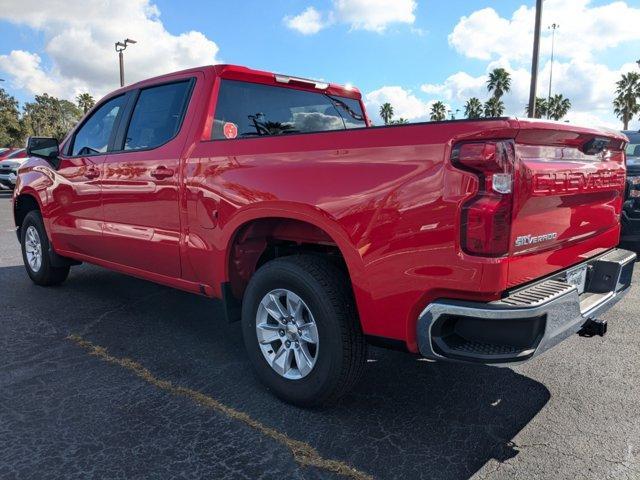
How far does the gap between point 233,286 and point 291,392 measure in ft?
2.69

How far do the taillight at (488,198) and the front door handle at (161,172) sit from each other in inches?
82.5

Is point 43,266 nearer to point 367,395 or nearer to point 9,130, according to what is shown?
point 367,395

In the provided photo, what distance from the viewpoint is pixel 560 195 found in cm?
248

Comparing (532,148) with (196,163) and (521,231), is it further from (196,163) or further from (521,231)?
(196,163)

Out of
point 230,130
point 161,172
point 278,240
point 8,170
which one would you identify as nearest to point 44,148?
point 161,172

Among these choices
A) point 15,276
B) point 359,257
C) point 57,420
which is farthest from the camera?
point 15,276

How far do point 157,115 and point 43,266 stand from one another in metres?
2.56

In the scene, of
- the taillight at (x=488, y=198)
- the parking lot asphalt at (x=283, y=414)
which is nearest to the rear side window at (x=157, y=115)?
the parking lot asphalt at (x=283, y=414)

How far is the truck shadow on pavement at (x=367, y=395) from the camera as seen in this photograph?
2494 millimetres

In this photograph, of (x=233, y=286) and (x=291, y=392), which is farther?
(x=233, y=286)

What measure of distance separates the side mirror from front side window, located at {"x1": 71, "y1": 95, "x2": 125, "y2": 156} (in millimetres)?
249

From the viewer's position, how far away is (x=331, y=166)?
101 inches

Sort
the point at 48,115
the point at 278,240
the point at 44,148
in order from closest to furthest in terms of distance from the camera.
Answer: the point at 278,240
the point at 44,148
the point at 48,115

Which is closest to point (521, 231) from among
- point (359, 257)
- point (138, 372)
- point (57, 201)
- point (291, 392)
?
point (359, 257)
